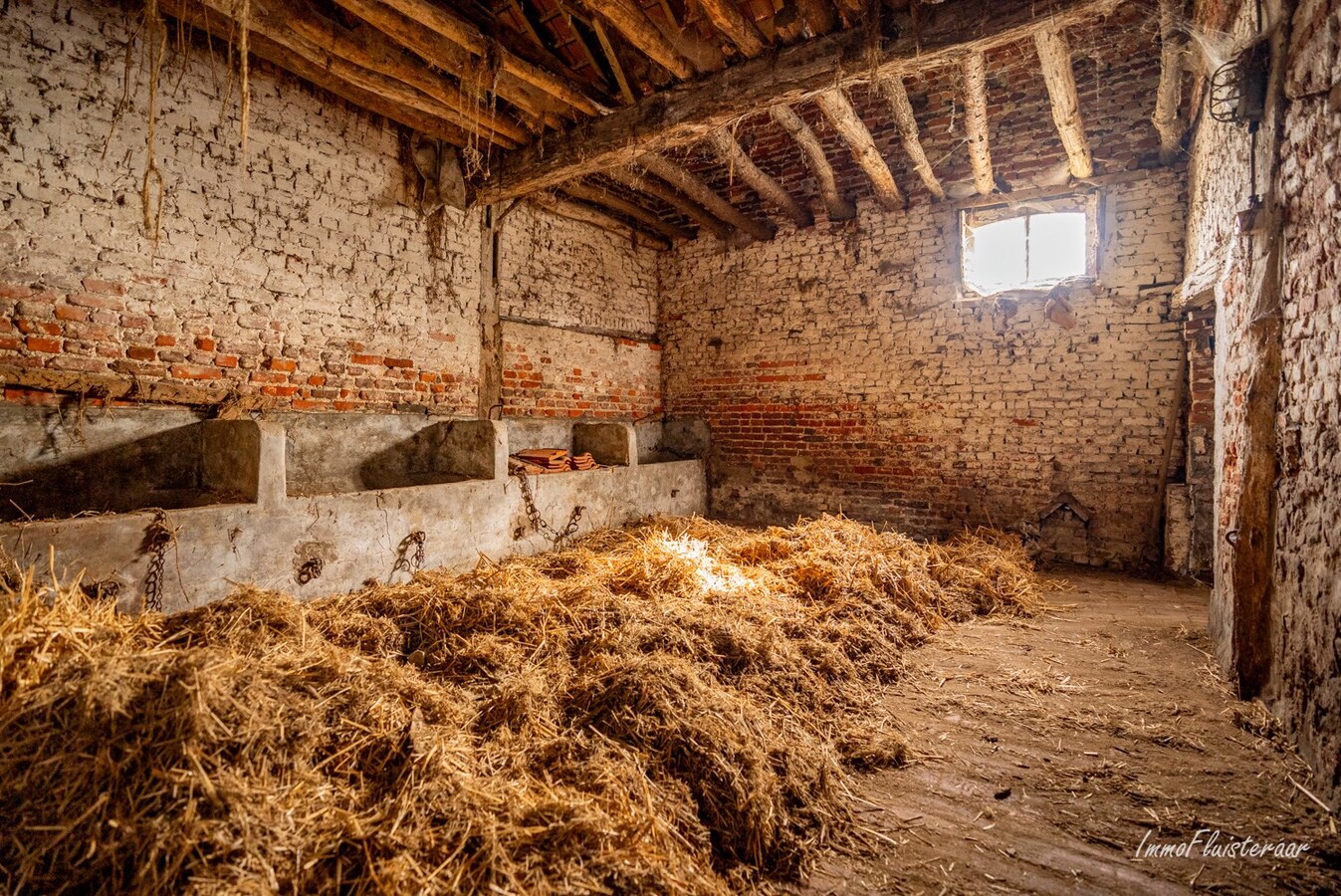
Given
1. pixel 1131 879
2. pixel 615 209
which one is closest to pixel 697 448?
pixel 615 209

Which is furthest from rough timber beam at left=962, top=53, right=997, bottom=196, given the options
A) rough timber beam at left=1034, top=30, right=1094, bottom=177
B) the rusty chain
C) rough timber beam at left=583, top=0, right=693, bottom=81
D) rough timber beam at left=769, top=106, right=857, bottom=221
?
the rusty chain

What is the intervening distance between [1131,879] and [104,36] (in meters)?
5.89

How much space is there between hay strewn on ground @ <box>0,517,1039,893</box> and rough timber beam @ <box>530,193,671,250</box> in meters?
4.06

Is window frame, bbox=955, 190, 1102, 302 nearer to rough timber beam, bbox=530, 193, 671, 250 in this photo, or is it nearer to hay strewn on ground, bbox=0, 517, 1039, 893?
rough timber beam, bbox=530, 193, 671, 250

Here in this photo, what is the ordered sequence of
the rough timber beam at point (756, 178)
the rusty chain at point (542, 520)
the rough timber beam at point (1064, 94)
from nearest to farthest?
the rough timber beam at point (1064, 94)
the rusty chain at point (542, 520)
the rough timber beam at point (756, 178)

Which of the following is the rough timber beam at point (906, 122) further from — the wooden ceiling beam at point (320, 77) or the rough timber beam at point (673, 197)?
the wooden ceiling beam at point (320, 77)

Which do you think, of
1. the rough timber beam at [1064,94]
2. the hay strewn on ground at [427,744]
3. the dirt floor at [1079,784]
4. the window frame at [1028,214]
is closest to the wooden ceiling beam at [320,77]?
the hay strewn on ground at [427,744]

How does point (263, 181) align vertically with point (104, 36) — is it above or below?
below

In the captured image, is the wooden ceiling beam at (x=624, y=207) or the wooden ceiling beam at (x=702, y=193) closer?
the wooden ceiling beam at (x=702, y=193)

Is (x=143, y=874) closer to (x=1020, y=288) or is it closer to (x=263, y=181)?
(x=263, y=181)

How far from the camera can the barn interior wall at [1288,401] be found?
2027mm

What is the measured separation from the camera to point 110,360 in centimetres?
330

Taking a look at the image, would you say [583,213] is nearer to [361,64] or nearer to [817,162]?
[817,162]

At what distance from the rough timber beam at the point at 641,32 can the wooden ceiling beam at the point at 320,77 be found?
152 centimetres
